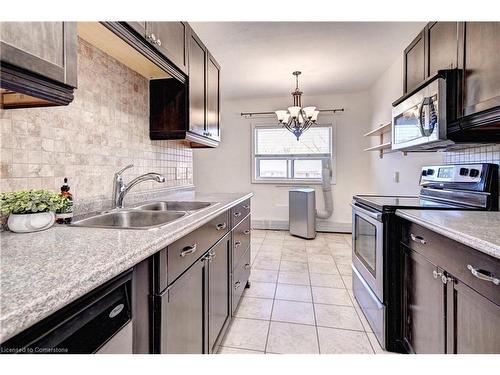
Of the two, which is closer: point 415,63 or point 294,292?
point 415,63

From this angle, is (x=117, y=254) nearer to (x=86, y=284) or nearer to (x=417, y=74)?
(x=86, y=284)

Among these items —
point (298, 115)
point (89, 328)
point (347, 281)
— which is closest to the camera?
point (89, 328)

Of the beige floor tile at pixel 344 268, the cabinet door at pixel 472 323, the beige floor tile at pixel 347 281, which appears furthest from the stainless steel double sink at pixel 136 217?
the beige floor tile at pixel 344 268

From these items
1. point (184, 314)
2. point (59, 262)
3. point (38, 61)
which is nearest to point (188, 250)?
point (184, 314)

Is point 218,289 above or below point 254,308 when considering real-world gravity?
above

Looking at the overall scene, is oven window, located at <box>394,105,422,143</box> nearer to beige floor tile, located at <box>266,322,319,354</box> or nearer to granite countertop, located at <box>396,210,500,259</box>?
granite countertop, located at <box>396,210,500,259</box>

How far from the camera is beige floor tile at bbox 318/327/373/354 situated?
1672 mm

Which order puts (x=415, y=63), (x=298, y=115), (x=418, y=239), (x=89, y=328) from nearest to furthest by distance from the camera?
(x=89, y=328) → (x=418, y=239) → (x=415, y=63) → (x=298, y=115)

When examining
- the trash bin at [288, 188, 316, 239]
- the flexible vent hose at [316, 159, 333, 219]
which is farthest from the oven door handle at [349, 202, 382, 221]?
the flexible vent hose at [316, 159, 333, 219]

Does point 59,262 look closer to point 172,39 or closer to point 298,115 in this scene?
point 172,39

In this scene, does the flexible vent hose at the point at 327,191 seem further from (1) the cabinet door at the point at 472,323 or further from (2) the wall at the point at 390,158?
(1) the cabinet door at the point at 472,323

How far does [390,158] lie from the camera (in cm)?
360

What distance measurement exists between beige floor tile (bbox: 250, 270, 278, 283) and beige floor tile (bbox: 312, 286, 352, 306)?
44cm

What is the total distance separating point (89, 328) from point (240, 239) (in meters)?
1.61
